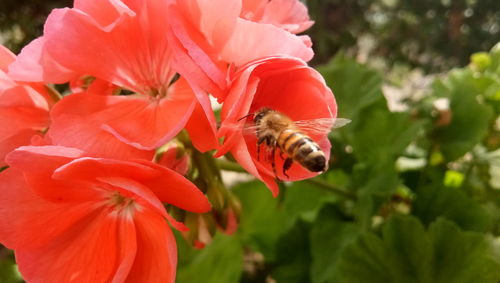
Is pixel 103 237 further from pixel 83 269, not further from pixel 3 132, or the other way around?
pixel 3 132

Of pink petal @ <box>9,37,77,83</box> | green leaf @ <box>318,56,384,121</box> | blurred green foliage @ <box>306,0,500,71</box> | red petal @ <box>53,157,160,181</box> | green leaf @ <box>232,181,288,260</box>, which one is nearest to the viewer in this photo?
red petal @ <box>53,157,160,181</box>

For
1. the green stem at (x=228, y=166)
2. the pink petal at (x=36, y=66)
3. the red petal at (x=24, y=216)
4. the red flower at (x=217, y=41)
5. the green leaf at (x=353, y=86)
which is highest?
the red flower at (x=217, y=41)

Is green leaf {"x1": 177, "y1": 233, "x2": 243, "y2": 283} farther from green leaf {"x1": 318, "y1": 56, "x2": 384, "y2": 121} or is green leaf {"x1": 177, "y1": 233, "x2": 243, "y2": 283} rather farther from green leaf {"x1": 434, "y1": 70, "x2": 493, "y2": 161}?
green leaf {"x1": 434, "y1": 70, "x2": 493, "y2": 161}

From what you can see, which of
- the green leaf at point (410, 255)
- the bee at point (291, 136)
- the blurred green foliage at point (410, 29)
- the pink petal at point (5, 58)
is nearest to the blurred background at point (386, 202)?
the green leaf at point (410, 255)

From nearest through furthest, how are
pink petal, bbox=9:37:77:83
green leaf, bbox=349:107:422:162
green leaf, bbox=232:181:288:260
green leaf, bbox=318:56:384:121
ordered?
1. pink petal, bbox=9:37:77:83
2. green leaf, bbox=349:107:422:162
3. green leaf, bbox=318:56:384:121
4. green leaf, bbox=232:181:288:260

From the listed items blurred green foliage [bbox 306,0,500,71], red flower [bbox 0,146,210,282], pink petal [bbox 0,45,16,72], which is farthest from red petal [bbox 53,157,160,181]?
blurred green foliage [bbox 306,0,500,71]

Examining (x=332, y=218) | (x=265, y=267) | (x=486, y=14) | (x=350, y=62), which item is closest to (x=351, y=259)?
(x=332, y=218)

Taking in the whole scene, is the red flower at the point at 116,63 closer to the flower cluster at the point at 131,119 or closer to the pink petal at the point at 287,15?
the flower cluster at the point at 131,119
